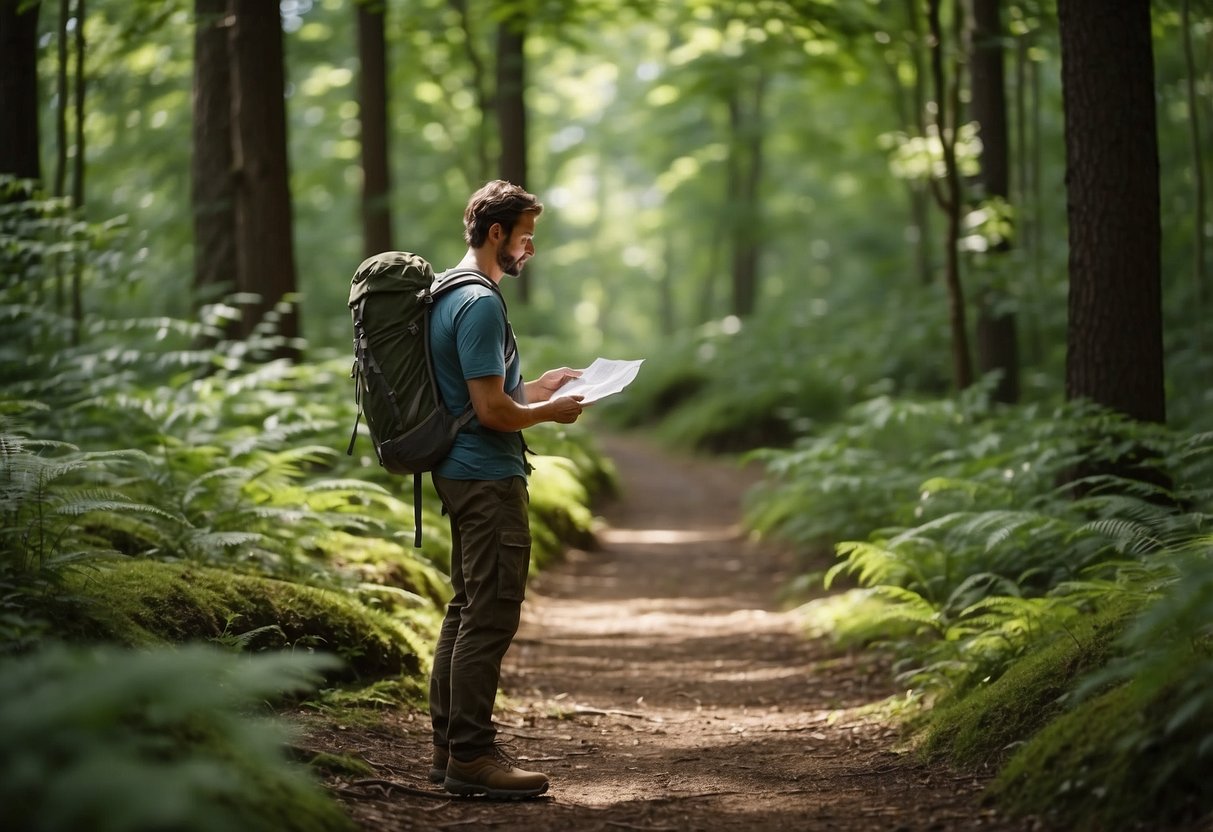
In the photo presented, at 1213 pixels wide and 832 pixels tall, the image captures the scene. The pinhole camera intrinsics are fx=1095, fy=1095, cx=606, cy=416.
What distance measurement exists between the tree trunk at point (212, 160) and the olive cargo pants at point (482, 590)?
6943 millimetres

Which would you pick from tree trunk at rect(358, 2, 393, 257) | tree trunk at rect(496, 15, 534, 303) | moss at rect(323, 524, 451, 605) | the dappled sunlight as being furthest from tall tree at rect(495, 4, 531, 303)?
moss at rect(323, 524, 451, 605)

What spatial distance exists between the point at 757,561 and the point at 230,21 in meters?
6.74

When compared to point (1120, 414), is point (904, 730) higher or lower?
lower

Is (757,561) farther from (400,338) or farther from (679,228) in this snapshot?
(679,228)

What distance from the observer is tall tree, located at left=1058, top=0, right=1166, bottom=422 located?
21.1 ft

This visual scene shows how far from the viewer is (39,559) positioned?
4527mm

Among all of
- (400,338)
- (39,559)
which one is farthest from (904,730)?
(39,559)

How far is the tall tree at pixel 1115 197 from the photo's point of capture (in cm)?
643

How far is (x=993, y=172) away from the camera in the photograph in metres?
11.2

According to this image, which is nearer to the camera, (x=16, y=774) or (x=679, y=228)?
(x=16, y=774)

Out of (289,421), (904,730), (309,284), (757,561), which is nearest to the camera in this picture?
(904,730)

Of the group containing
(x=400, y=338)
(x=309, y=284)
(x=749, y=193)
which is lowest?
(x=400, y=338)

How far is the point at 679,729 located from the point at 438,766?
5.43 feet

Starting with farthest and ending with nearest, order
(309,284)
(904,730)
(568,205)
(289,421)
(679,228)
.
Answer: (568,205) → (679,228) → (309,284) → (289,421) → (904,730)
